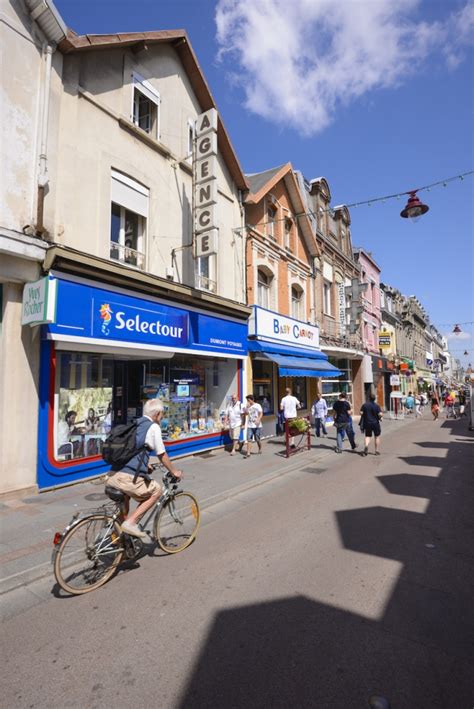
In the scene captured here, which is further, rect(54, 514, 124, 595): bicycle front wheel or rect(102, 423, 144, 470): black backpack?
rect(102, 423, 144, 470): black backpack

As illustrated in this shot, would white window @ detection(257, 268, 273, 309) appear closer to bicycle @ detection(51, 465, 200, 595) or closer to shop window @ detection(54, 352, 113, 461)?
shop window @ detection(54, 352, 113, 461)

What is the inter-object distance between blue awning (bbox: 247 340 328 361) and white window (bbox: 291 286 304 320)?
1806 millimetres

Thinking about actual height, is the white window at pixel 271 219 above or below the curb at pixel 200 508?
above

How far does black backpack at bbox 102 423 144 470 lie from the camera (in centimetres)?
396

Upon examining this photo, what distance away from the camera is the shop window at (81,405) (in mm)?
7418

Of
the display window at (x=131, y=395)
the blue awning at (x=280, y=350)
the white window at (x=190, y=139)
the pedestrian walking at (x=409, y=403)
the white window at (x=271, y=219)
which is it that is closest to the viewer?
the display window at (x=131, y=395)

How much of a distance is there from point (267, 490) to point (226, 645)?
4.72 m

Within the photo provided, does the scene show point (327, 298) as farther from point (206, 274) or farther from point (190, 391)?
point (190, 391)

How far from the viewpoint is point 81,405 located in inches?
309

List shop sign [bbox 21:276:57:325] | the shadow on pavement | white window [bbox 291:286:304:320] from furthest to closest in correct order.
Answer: white window [bbox 291:286:304:320] < shop sign [bbox 21:276:57:325] < the shadow on pavement

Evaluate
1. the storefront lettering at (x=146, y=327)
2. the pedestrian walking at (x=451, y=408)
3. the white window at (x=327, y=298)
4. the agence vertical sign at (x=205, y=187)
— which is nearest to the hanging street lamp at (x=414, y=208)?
the agence vertical sign at (x=205, y=187)

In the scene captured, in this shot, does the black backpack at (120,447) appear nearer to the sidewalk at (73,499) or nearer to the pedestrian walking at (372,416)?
the sidewalk at (73,499)

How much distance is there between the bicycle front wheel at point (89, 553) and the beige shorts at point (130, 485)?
1.01 ft

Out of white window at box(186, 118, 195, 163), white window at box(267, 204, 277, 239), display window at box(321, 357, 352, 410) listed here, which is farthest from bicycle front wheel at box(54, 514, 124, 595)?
display window at box(321, 357, 352, 410)
